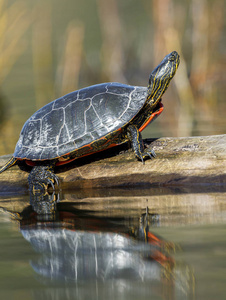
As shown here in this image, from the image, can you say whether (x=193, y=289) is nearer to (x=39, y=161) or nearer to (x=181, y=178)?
(x=181, y=178)

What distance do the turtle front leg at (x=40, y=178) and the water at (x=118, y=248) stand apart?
51 centimetres

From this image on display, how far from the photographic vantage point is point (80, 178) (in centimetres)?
461

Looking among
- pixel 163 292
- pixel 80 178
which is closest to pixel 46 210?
pixel 80 178

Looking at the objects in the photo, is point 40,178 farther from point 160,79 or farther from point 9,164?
point 160,79

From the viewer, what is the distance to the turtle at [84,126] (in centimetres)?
443

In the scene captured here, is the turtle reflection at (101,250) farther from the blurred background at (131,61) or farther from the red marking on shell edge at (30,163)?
the blurred background at (131,61)

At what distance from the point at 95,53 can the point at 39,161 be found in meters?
11.3

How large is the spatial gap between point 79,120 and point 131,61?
31.3ft

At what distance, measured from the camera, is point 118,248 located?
2.69 metres

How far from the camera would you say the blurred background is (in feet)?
29.3

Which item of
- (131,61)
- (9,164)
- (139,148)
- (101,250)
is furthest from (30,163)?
(131,61)

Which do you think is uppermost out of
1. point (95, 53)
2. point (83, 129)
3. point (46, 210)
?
point (95, 53)

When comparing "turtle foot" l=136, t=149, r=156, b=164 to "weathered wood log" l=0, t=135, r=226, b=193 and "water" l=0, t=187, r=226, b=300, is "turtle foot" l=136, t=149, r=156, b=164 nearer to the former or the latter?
"weathered wood log" l=0, t=135, r=226, b=193

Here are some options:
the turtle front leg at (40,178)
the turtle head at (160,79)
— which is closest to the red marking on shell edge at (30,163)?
the turtle front leg at (40,178)
